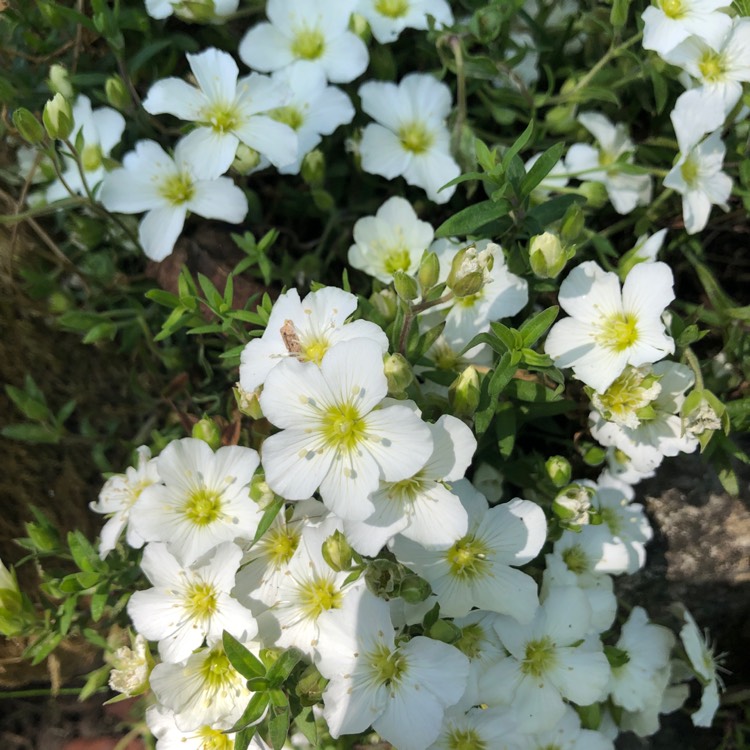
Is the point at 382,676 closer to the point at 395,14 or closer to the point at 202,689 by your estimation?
the point at 202,689

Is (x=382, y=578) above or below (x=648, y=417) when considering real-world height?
below

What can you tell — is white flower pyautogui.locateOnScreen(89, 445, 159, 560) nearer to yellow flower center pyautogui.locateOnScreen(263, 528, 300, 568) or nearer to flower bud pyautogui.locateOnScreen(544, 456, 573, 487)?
yellow flower center pyautogui.locateOnScreen(263, 528, 300, 568)

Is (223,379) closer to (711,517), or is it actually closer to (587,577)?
(587,577)

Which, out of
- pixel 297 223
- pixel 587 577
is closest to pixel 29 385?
pixel 297 223

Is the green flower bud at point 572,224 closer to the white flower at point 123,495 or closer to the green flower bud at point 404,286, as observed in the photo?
the green flower bud at point 404,286

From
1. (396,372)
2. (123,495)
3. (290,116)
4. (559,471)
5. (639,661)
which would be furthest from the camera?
(290,116)

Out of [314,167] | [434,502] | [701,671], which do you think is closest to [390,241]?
[314,167]

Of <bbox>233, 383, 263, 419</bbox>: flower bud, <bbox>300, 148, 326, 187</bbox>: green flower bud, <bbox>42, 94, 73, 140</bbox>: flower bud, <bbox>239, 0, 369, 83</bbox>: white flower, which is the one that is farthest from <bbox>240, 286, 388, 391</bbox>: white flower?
<bbox>239, 0, 369, 83</bbox>: white flower
